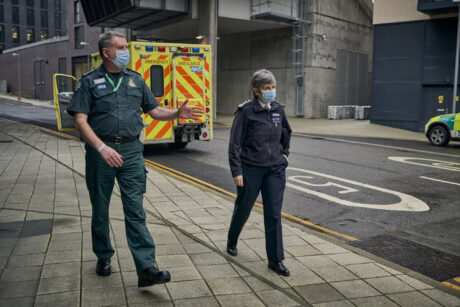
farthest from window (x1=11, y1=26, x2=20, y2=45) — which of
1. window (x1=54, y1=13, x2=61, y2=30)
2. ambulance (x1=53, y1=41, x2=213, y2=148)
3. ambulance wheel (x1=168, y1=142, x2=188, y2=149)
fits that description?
ambulance wheel (x1=168, y1=142, x2=188, y2=149)

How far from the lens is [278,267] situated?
4.30 meters

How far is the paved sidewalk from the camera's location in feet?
12.3

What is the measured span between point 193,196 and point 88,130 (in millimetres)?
4038

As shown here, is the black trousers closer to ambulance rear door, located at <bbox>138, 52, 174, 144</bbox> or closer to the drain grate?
the drain grate

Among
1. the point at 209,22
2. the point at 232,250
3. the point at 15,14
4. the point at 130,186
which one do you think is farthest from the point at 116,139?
the point at 15,14

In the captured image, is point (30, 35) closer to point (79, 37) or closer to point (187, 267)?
point (79, 37)

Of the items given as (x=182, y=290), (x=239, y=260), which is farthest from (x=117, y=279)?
(x=239, y=260)

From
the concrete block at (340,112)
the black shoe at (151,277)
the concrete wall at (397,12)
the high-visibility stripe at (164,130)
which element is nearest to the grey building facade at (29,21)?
the concrete block at (340,112)

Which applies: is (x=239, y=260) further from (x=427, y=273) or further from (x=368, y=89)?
(x=368, y=89)

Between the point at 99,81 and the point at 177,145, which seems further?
the point at 177,145

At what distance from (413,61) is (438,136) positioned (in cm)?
745

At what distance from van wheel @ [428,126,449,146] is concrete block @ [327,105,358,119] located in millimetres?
13969

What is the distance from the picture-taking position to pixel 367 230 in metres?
6.12

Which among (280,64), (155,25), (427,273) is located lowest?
(427,273)
